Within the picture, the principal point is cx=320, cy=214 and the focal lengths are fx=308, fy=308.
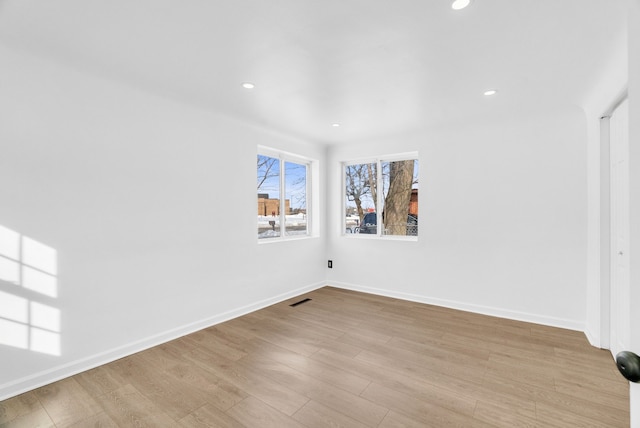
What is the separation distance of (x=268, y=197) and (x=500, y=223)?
2.95m

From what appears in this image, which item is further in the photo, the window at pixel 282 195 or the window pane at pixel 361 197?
the window pane at pixel 361 197

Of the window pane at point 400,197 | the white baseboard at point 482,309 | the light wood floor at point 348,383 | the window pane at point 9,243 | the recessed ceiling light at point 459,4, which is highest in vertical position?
the recessed ceiling light at point 459,4

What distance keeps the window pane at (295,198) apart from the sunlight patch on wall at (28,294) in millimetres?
2817

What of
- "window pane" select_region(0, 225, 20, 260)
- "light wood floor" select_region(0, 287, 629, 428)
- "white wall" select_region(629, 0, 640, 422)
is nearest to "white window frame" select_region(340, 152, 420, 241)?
"light wood floor" select_region(0, 287, 629, 428)

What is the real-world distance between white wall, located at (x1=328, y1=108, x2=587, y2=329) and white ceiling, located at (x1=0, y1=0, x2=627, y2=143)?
534mm

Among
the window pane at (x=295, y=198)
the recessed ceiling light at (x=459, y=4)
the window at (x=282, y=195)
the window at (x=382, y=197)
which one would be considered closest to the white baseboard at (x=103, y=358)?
the window at (x=282, y=195)

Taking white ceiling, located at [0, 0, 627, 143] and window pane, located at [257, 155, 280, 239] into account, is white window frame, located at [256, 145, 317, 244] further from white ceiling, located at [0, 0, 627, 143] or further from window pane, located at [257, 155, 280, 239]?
white ceiling, located at [0, 0, 627, 143]

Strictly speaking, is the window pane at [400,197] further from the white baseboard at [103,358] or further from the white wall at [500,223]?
the white baseboard at [103,358]

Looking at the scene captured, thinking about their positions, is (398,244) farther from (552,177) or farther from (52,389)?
(52,389)

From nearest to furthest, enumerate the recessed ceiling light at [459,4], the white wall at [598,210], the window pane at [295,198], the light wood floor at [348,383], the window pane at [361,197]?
the recessed ceiling light at [459,4]
the light wood floor at [348,383]
the white wall at [598,210]
the window pane at [295,198]
the window pane at [361,197]

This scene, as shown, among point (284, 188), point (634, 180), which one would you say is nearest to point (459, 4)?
point (634, 180)

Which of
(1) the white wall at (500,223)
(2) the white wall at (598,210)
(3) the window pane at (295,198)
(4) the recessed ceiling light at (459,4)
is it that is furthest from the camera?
(3) the window pane at (295,198)

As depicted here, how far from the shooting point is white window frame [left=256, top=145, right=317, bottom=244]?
427 centimetres

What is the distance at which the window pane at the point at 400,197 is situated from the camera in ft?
14.4
